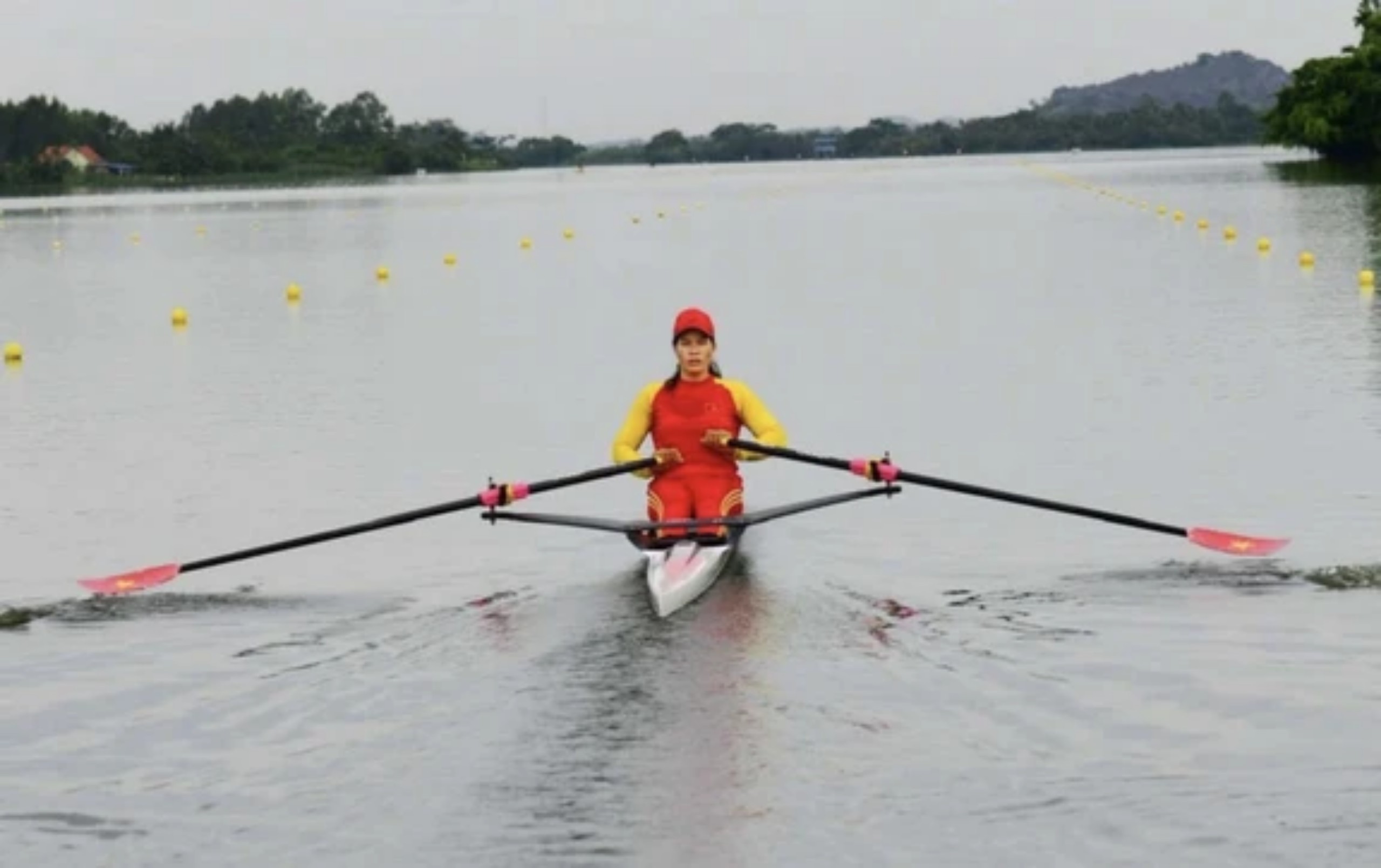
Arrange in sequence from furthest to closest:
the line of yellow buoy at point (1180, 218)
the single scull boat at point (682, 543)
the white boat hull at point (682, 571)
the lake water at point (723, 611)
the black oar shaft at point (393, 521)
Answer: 1. the line of yellow buoy at point (1180, 218)
2. the black oar shaft at point (393, 521)
3. the single scull boat at point (682, 543)
4. the white boat hull at point (682, 571)
5. the lake water at point (723, 611)

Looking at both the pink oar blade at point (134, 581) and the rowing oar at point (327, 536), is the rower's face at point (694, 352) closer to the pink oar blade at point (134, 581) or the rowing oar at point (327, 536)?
the rowing oar at point (327, 536)

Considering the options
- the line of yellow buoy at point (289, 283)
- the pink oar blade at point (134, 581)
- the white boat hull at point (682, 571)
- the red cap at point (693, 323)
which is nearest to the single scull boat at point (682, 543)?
the white boat hull at point (682, 571)

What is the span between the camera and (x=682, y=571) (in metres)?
13.4

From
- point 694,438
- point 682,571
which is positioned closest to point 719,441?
point 694,438

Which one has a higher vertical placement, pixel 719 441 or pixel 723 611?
pixel 719 441

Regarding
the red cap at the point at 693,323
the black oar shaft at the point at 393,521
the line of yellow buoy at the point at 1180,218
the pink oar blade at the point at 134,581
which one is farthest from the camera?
the line of yellow buoy at the point at 1180,218

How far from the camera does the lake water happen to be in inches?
368

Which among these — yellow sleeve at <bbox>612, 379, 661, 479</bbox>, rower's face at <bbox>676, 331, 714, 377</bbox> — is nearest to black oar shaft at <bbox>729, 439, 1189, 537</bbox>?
rower's face at <bbox>676, 331, 714, 377</bbox>

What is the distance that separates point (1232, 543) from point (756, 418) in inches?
119

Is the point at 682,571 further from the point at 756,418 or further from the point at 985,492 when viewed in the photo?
the point at 985,492

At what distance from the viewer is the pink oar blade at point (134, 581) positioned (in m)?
14.3

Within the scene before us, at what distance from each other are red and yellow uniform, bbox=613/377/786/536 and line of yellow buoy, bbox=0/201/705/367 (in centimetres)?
1746

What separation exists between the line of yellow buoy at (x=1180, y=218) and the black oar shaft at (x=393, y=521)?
2210cm

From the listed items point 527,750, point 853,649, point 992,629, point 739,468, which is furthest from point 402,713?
point 739,468
